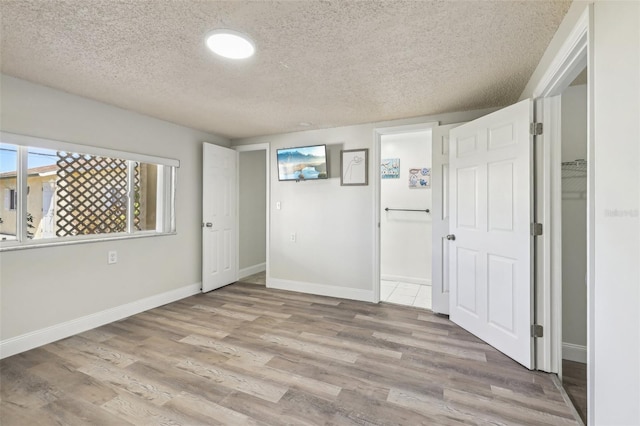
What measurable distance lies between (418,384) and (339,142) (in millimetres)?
2780

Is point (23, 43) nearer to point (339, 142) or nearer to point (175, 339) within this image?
point (175, 339)

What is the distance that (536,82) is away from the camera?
2.08 meters

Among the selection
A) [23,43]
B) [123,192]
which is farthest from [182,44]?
[123,192]

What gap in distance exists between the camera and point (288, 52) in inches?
73.0

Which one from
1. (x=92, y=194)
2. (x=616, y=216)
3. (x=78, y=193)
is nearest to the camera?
(x=616, y=216)

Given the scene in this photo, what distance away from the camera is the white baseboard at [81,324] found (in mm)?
2242

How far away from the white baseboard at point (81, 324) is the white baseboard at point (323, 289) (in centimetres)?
124

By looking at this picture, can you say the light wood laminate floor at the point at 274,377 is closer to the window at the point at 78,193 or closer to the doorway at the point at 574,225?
the doorway at the point at 574,225

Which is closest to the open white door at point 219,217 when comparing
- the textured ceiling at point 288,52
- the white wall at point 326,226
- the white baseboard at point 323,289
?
the white wall at point 326,226

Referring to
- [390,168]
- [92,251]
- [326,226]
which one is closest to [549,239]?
[326,226]

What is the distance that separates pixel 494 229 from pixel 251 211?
3679mm

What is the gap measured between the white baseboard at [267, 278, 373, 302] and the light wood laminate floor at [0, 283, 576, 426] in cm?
59

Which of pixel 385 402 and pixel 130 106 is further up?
pixel 130 106

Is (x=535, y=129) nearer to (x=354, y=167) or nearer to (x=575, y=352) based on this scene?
(x=575, y=352)
